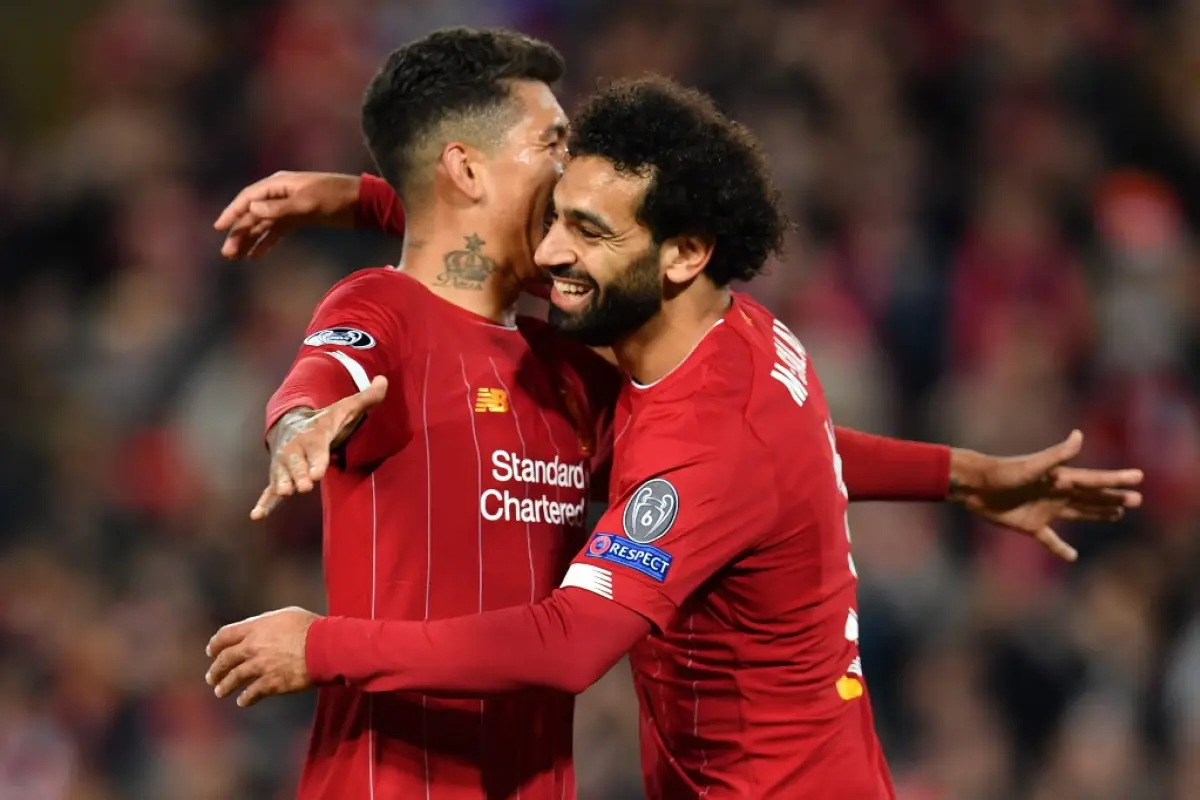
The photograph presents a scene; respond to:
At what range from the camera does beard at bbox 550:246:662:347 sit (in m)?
3.49

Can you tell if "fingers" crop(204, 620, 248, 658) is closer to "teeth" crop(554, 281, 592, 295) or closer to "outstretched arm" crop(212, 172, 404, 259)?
"teeth" crop(554, 281, 592, 295)

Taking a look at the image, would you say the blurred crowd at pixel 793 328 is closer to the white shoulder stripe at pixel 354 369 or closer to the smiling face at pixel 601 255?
the smiling face at pixel 601 255

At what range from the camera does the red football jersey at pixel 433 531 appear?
11.4 feet

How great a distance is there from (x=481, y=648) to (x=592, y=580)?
248 mm

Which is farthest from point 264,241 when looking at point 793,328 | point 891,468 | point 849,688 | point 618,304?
point 793,328

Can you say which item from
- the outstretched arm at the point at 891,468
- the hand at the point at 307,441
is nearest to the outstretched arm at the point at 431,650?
the hand at the point at 307,441

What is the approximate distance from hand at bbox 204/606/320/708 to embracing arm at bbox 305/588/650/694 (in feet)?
0.08

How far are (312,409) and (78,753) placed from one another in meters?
4.48

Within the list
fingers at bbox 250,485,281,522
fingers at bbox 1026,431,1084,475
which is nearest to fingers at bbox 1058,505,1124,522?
fingers at bbox 1026,431,1084,475

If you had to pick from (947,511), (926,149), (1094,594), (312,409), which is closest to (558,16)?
(926,149)

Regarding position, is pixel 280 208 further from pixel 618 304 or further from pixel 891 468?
pixel 891 468

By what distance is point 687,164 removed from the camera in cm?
349

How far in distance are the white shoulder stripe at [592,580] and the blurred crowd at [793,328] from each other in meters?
3.28

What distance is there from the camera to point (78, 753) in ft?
22.8
